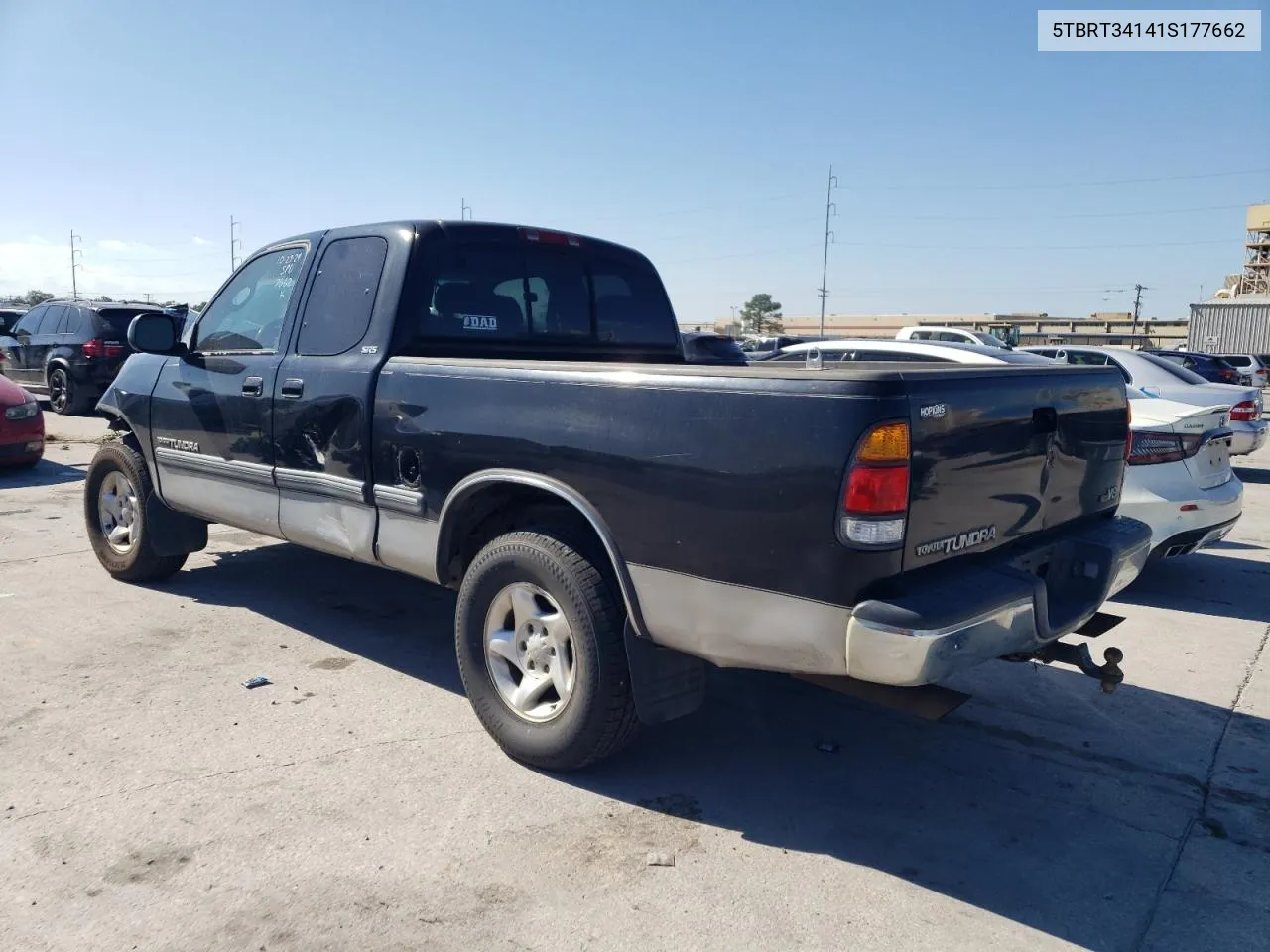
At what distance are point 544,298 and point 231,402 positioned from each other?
5.63 ft

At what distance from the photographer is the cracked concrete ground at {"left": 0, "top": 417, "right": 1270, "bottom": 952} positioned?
9.39ft

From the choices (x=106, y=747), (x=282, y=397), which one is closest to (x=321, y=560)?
(x=282, y=397)

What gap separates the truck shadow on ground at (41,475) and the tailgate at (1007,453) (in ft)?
32.2

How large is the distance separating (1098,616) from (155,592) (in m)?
5.21

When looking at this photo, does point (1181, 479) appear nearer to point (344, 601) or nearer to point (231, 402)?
point (344, 601)

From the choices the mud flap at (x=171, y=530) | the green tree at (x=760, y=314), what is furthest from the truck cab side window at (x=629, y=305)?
the green tree at (x=760, y=314)

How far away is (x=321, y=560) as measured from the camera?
22.9ft

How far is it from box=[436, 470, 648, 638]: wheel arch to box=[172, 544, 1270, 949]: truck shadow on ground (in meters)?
0.80

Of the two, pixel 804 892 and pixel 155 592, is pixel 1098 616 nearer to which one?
pixel 804 892

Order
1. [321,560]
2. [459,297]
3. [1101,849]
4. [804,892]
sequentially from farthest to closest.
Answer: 1. [321,560]
2. [459,297]
3. [1101,849]
4. [804,892]

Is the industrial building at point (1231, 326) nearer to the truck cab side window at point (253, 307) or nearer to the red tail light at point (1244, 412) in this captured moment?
the red tail light at point (1244, 412)

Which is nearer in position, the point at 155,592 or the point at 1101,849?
the point at 1101,849

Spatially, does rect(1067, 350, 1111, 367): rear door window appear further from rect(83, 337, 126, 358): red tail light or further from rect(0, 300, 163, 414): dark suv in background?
rect(83, 337, 126, 358): red tail light

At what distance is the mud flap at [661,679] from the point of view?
342 cm
